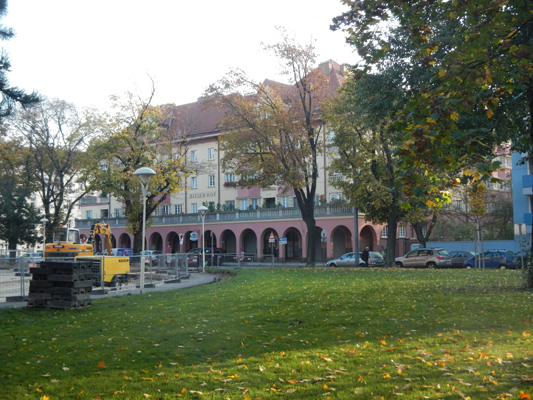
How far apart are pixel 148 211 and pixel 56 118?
42.4ft

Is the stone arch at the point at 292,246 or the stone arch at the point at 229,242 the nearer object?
the stone arch at the point at 292,246

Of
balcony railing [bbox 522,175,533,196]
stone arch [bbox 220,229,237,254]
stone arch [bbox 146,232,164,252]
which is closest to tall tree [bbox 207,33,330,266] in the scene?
balcony railing [bbox 522,175,533,196]

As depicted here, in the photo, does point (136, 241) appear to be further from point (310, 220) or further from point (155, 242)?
point (155, 242)

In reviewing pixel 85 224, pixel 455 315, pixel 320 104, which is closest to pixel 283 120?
pixel 320 104

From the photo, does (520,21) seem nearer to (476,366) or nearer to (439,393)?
(476,366)

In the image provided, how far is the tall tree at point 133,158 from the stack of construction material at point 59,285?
3122cm

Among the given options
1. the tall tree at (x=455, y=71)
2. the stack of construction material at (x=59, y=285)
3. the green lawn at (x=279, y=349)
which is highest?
the tall tree at (x=455, y=71)

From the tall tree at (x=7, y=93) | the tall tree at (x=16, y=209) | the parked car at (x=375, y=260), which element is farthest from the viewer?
the tall tree at (x=16, y=209)

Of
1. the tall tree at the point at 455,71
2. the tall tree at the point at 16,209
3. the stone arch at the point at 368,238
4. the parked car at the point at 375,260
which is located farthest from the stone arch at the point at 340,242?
the tall tree at the point at 455,71

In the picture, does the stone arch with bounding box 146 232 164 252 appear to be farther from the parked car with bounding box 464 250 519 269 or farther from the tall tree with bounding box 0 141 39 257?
the parked car with bounding box 464 250 519 269

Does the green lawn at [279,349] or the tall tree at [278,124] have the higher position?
the tall tree at [278,124]

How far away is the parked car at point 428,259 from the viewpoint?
4309 centimetres

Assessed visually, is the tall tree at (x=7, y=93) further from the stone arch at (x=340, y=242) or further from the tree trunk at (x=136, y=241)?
the stone arch at (x=340, y=242)

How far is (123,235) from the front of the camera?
257ft
